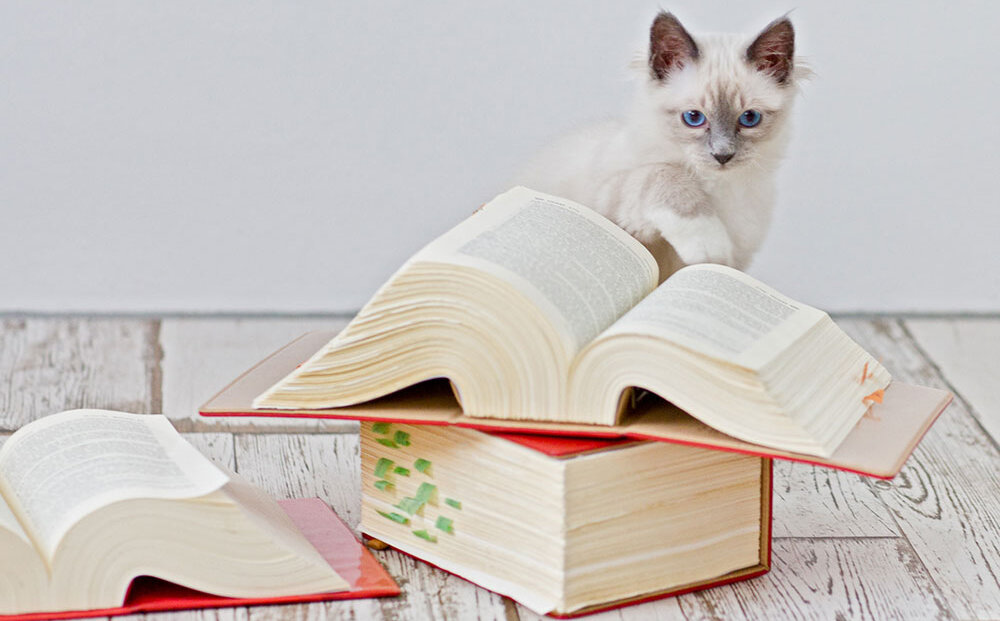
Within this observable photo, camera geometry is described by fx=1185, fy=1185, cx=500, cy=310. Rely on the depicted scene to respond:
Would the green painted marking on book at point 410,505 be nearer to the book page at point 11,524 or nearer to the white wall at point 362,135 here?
the book page at point 11,524

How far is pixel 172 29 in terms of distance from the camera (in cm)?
218

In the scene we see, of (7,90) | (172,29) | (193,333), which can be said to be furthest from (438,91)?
(7,90)

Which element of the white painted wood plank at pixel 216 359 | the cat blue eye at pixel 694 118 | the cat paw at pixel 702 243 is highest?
the cat blue eye at pixel 694 118

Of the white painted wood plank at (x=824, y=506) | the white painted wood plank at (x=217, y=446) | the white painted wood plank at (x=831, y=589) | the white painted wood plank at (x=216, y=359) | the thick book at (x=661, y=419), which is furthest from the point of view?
the white painted wood plank at (x=216, y=359)

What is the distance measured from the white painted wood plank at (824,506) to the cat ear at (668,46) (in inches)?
21.2

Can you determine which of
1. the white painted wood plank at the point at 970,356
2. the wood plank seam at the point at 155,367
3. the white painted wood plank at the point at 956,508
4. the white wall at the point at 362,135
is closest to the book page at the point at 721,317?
the white painted wood plank at the point at 956,508

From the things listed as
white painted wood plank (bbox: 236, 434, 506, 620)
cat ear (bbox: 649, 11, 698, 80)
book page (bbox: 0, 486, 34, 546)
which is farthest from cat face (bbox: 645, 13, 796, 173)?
book page (bbox: 0, 486, 34, 546)

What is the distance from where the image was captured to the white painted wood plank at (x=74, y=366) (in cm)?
175

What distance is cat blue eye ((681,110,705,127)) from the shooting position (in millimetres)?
1424

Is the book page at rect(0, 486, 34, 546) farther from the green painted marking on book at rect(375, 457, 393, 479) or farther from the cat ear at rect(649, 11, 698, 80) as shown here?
the cat ear at rect(649, 11, 698, 80)

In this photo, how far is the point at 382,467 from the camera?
126cm

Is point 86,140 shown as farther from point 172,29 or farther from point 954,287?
point 954,287

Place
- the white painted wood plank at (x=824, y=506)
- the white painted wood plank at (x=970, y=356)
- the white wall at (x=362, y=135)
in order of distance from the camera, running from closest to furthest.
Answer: the white painted wood plank at (x=824, y=506) → the white painted wood plank at (x=970, y=356) → the white wall at (x=362, y=135)

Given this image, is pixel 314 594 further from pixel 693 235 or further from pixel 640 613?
pixel 693 235
